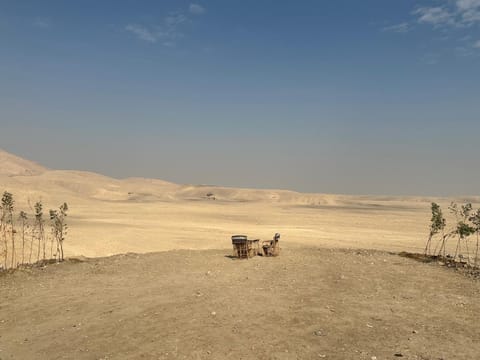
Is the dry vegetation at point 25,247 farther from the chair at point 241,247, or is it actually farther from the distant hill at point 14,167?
the distant hill at point 14,167

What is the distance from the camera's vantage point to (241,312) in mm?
10398

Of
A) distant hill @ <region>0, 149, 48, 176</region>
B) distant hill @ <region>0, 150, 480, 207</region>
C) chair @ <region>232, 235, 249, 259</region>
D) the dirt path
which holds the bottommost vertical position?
A: the dirt path

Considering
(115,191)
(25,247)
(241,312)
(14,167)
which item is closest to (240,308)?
(241,312)

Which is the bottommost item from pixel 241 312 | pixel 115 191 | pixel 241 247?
pixel 241 312

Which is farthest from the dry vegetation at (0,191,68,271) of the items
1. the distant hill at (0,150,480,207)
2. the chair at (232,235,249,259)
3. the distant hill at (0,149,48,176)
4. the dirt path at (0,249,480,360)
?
the distant hill at (0,149,48,176)

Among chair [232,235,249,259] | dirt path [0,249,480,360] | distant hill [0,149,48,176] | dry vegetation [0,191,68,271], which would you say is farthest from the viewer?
distant hill [0,149,48,176]

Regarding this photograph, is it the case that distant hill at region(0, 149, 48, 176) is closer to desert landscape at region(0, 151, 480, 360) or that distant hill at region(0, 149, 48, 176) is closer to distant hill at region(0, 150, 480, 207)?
distant hill at region(0, 150, 480, 207)

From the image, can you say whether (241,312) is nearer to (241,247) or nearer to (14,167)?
(241,247)

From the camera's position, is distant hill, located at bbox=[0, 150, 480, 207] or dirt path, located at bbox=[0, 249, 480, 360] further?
distant hill, located at bbox=[0, 150, 480, 207]

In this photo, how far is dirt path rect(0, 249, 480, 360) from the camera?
326 inches

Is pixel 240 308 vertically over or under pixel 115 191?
under

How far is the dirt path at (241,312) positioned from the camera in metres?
8.28

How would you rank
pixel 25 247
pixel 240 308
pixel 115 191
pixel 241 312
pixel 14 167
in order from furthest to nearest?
pixel 14 167 → pixel 115 191 → pixel 25 247 → pixel 240 308 → pixel 241 312

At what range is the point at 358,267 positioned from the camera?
1645 centimetres
